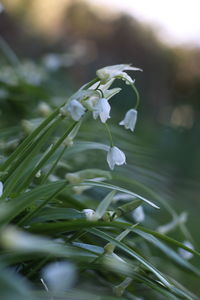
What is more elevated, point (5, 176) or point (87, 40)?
point (87, 40)

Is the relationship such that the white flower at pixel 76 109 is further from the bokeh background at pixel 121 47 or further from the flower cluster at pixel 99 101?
the bokeh background at pixel 121 47

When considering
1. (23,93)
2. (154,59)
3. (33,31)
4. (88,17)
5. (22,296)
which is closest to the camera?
(22,296)

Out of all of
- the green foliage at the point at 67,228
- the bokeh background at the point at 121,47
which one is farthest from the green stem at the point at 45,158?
the bokeh background at the point at 121,47

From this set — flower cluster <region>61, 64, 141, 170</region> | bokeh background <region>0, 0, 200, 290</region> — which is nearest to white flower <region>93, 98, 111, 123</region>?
flower cluster <region>61, 64, 141, 170</region>

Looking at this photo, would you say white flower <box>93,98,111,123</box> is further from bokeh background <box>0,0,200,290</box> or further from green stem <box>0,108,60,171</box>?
bokeh background <box>0,0,200,290</box>

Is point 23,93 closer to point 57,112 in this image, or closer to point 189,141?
point 57,112

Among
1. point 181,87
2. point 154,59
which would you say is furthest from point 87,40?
point 181,87

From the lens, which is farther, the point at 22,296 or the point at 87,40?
the point at 87,40

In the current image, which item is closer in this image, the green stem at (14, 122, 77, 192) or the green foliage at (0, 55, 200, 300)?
the green foliage at (0, 55, 200, 300)
